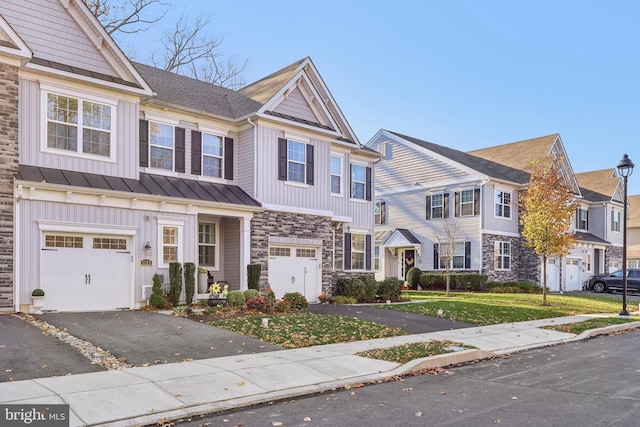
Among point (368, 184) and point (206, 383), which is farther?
point (368, 184)

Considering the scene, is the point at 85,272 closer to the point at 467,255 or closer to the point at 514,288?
the point at 467,255

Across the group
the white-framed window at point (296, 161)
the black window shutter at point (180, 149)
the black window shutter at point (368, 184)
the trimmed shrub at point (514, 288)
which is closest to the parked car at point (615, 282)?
the trimmed shrub at point (514, 288)

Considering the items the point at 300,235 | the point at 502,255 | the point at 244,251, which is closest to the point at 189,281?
the point at 244,251

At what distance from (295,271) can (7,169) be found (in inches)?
406

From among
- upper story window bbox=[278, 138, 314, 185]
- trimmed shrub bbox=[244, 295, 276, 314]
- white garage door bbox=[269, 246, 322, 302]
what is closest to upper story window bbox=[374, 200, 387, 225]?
white garage door bbox=[269, 246, 322, 302]

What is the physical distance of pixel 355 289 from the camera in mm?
22031

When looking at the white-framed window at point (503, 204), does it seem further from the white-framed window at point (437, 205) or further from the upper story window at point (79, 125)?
the upper story window at point (79, 125)

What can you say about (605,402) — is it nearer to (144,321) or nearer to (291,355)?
(291,355)

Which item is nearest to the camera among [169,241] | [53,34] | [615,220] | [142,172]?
[53,34]

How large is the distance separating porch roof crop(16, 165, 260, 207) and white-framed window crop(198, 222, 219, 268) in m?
1.53

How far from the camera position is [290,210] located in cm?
2017

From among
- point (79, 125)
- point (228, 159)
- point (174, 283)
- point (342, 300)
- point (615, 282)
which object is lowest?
point (615, 282)

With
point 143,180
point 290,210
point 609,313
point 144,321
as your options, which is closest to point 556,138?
point 609,313

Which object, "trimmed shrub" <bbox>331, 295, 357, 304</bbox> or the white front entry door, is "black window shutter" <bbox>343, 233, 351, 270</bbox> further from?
the white front entry door
